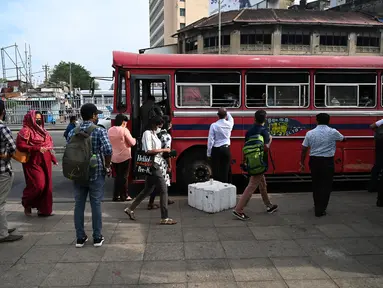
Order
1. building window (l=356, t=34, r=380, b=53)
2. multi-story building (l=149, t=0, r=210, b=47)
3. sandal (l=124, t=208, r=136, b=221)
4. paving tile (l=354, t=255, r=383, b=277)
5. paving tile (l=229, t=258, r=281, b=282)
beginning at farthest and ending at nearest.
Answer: multi-story building (l=149, t=0, r=210, b=47) < building window (l=356, t=34, r=380, b=53) < sandal (l=124, t=208, r=136, b=221) < paving tile (l=354, t=255, r=383, b=277) < paving tile (l=229, t=258, r=281, b=282)

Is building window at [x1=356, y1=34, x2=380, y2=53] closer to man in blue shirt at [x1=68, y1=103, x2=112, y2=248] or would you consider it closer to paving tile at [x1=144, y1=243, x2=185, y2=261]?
paving tile at [x1=144, y1=243, x2=185, y2=261]

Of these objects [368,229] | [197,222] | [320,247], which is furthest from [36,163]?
[368,229]

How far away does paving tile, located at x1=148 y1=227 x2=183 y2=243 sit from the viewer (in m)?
5.05

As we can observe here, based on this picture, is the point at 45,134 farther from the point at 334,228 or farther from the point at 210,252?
the point at 334,228

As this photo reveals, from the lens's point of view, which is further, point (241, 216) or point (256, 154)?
point (241, 216)

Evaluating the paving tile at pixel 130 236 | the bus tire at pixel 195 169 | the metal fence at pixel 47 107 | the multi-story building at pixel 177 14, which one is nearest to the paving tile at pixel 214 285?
the paving tile at pixel 130 236

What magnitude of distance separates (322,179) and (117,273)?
12.3ft

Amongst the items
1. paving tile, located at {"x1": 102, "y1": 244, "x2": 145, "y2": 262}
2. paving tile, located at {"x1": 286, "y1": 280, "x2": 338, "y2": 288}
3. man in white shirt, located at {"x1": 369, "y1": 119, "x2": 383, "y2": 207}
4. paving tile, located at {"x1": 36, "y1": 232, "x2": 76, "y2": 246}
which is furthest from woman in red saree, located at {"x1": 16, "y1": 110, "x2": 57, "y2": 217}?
man in white shirt, located at {"x1": 369, "y1": 119, "x2": 383, "y2": 207}

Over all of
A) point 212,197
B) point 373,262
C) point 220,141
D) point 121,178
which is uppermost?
point 220,141

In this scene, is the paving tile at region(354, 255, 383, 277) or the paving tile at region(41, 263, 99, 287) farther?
the paving tile at region(354, 255, 383, 277)

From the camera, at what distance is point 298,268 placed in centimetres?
414

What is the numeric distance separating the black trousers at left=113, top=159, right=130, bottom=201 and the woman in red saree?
126 centimetres

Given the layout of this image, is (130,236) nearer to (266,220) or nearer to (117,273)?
(117,273)

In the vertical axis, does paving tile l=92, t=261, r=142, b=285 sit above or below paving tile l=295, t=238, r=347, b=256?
above
